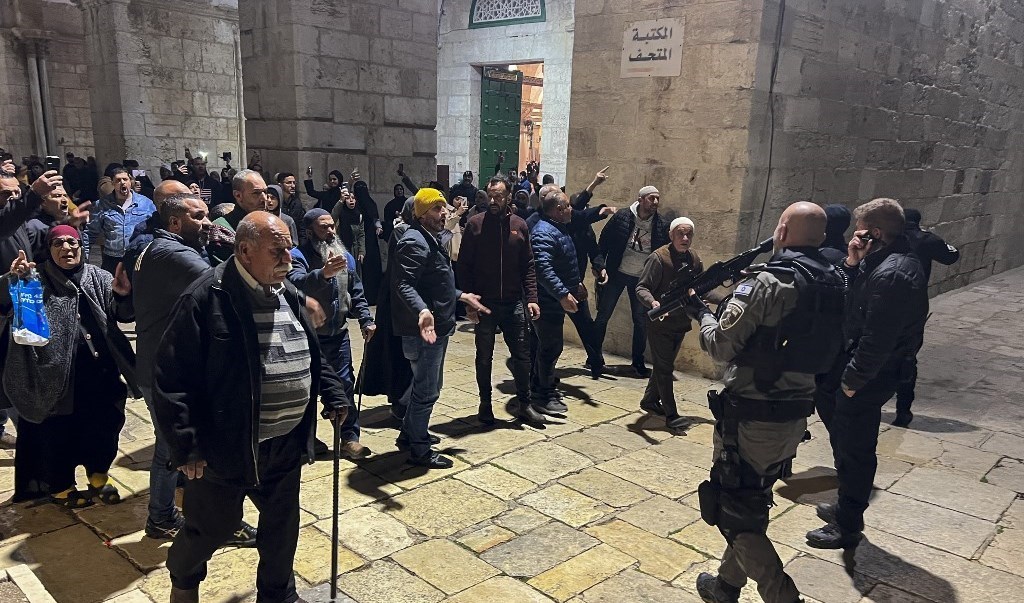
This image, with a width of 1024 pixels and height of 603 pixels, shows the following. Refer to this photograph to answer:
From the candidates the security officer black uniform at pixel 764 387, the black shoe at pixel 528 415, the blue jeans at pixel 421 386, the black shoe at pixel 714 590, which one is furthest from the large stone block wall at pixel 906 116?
the black shoe at pixel 714 590

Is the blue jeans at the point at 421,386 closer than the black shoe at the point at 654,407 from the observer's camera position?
Yes

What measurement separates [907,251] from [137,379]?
419cm

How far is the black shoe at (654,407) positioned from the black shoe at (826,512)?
166 centimetres

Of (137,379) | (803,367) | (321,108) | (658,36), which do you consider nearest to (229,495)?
(137,379)

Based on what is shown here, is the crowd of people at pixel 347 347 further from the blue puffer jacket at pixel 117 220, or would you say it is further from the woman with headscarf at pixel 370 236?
the woman with headscarf at pixel 370 236

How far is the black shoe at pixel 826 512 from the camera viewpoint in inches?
158

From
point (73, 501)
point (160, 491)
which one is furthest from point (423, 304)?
point (73, 501)

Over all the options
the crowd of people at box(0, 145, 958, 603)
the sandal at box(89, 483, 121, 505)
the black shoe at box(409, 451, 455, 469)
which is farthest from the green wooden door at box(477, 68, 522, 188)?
the sandal at box(89, 483, 121, 505)

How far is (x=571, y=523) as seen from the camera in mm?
3922

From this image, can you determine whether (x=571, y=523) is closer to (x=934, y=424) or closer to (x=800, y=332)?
(x=800, y=332)

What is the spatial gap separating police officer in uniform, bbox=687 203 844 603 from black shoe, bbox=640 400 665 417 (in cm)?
262

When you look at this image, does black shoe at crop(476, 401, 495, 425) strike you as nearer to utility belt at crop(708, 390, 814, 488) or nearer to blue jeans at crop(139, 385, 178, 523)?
blue jeans at crop(139, 385, 178, 523)

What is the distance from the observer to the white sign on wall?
6707 millimetres

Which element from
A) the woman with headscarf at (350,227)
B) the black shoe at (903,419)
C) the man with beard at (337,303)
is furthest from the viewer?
the woman with headscarf at (350,227)
